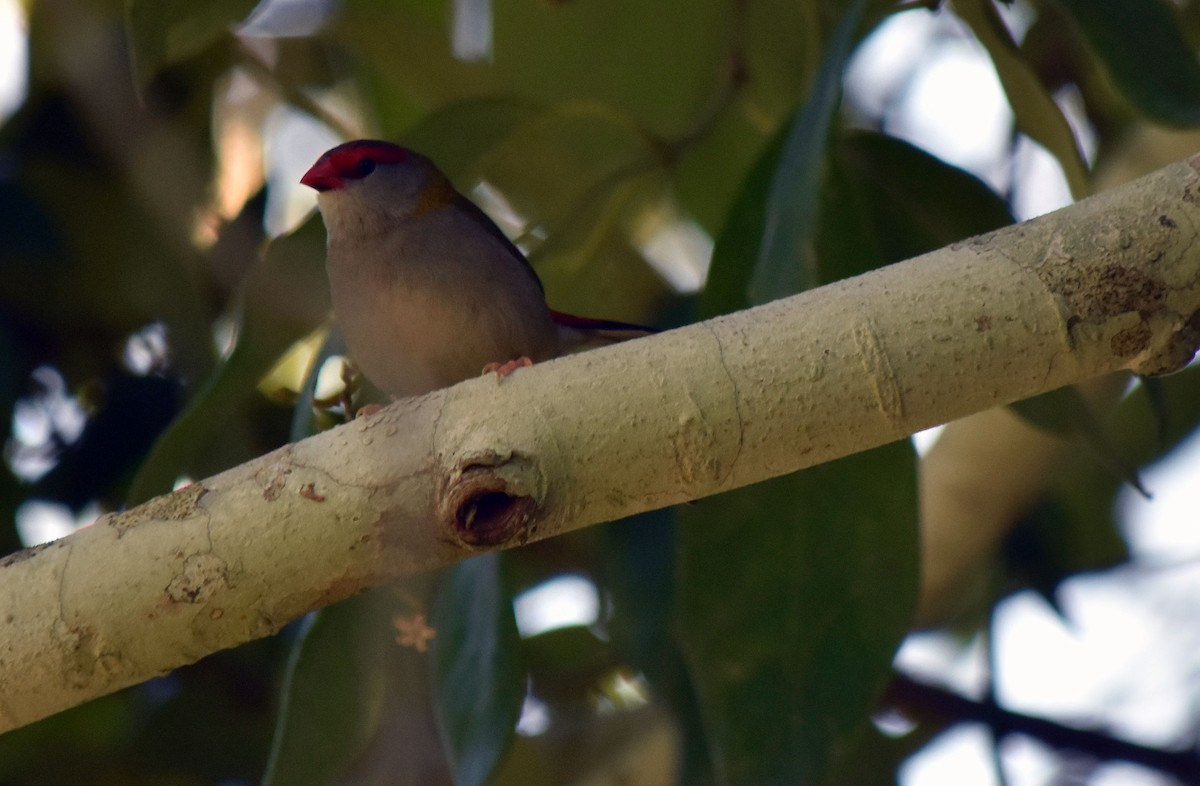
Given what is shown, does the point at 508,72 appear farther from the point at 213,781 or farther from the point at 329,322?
the point at 213,781

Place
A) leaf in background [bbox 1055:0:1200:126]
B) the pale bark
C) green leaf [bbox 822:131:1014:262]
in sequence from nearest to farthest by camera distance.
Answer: the pale bark < leaf in background [bbox 1055:0:1200:126] < green leaf [bbox 822:131:1014:262]

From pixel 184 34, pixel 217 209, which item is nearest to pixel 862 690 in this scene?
pixel 184 34

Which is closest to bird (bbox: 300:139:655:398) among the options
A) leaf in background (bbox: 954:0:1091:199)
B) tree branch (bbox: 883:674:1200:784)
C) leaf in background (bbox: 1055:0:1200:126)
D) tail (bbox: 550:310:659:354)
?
tail (bbox: 550:310:659:354)

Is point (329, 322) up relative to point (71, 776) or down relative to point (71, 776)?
up

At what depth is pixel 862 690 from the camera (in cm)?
250

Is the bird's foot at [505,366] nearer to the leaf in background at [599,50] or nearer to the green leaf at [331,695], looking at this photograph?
the green leaf at [331,695]

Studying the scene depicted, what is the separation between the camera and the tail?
2.87 metres

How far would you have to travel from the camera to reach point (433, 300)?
278 cm

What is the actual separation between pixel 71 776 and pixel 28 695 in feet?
6.59

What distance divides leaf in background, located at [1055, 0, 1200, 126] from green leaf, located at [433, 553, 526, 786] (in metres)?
1.47

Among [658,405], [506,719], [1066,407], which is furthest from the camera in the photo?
[1066,407]

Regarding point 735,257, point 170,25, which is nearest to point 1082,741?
point 735,257

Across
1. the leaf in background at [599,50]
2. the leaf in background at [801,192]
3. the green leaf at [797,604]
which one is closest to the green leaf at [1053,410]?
the green leaf at [797,604]

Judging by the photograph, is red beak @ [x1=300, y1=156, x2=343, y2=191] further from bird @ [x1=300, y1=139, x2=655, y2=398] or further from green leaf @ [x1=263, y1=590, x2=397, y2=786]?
green leaf @ [x1=263, y1=590, x2=397, y2=786]
